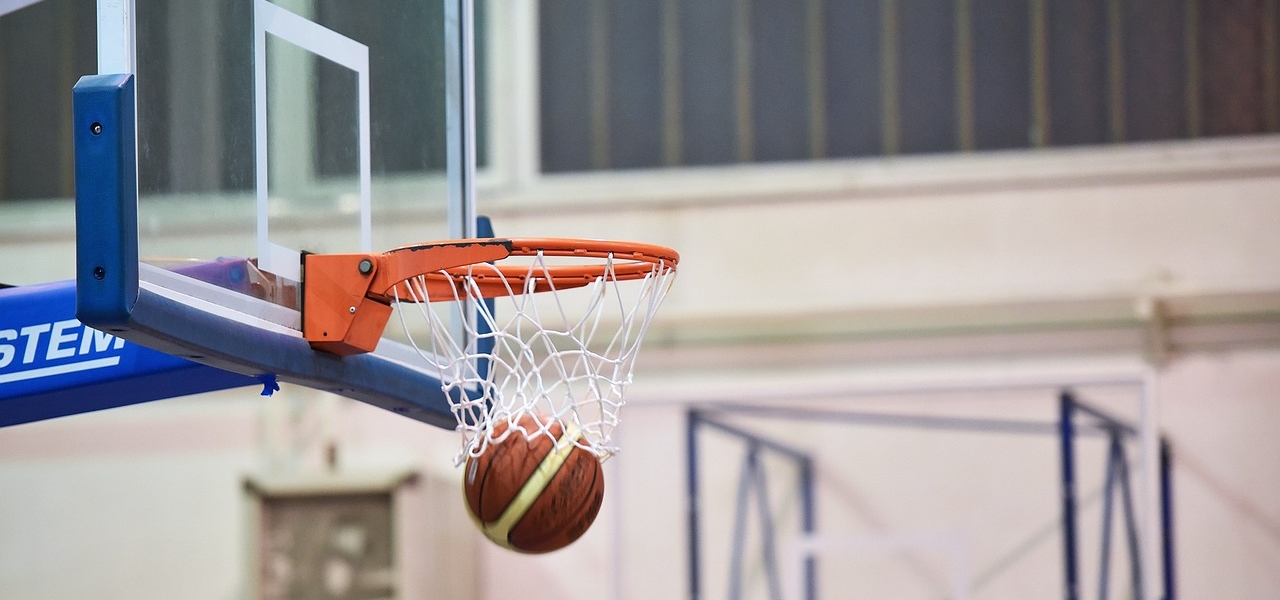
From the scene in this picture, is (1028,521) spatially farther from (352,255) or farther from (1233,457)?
(352,255)

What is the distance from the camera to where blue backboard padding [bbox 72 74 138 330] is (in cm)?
133

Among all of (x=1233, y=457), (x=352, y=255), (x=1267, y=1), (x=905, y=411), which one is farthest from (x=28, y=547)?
(x=1267, y=1)

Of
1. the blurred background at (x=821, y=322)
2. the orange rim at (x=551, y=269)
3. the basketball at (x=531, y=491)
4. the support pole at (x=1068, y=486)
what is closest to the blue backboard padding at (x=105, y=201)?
the orange rim at (x=551, y=269)

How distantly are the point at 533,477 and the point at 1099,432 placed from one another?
2789 millimetres

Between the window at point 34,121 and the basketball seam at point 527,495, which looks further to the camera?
the window at point 34,121

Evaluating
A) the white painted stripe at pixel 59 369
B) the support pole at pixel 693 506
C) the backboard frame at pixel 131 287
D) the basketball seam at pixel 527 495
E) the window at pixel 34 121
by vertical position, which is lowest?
the support pole at pixel 693 506

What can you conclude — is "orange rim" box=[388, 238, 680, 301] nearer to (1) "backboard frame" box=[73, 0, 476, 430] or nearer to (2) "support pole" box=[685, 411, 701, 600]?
(1) "backboard frame" box=[73, 0, 476, 430]

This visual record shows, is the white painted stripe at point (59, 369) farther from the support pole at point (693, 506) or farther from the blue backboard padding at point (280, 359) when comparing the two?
the support pole at point (693, 506)

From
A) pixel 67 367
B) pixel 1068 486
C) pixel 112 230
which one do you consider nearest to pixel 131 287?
pixel 112 230

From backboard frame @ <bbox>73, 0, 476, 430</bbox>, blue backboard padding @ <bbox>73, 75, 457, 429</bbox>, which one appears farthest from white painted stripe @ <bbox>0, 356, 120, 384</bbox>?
blue backboard padding @ <bbox>73, 75, 457, 429</bbox>

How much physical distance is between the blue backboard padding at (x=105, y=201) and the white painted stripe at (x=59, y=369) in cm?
44

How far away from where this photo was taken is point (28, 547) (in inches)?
177

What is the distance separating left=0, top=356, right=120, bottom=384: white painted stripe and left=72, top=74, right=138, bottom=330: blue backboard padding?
1.44ft

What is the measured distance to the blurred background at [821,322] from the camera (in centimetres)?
416
